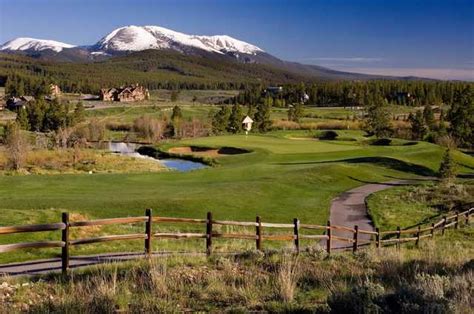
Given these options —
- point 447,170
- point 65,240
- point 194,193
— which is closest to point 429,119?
point 447,170

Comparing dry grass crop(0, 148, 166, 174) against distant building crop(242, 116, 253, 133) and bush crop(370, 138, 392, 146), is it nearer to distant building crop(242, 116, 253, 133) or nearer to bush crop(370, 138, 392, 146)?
bush crop(370, 138, 392, 146)

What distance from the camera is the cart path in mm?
14023

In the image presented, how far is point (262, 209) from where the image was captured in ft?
104

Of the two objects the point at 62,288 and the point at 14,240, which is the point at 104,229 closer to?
the point at 14,240

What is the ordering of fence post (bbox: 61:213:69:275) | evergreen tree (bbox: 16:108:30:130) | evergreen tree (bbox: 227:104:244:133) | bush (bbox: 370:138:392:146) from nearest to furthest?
1. fence post (bbox: 61:213:69:275)
2. bush (bbox: 370:138:392:146)
3. evergreen tree (bbox: 16:108:30:130)
4. evergreen tree (bbox: 227:104:244:133)

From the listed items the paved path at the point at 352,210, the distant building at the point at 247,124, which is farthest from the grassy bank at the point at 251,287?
the distant building at the point at 247,124

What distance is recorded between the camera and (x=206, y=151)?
7456 cm

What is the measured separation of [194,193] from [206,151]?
41.0m

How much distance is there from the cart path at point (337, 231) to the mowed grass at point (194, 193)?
951 mm

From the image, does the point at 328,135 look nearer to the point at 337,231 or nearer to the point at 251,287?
the point at 337,231

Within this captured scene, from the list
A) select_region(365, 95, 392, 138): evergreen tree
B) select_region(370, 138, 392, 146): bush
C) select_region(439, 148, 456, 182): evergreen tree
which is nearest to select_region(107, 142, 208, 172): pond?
select_region(439, 148, 456, 182): evergreen tree

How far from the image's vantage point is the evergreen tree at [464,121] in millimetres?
92500

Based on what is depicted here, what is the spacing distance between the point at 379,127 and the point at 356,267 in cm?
8869

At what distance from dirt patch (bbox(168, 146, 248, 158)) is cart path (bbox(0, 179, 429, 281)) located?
26084 millimetres
